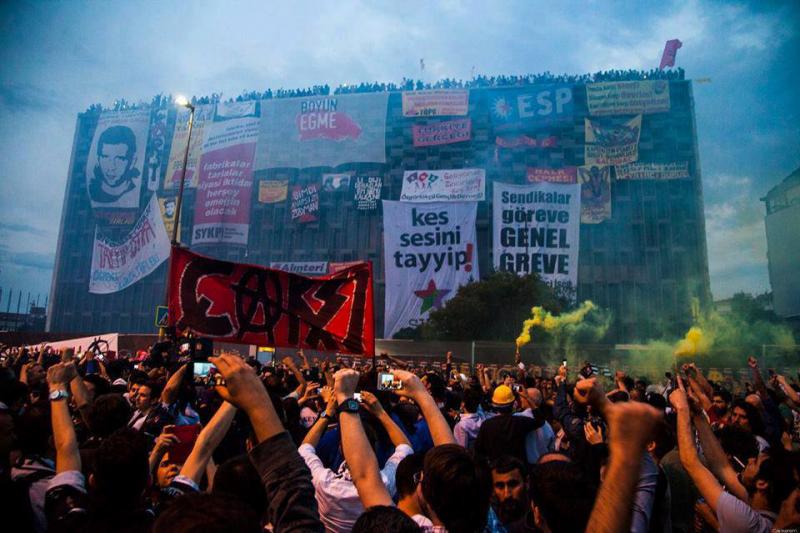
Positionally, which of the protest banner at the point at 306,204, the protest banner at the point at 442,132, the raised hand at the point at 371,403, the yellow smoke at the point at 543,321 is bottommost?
the raised hand at the point at 371,403

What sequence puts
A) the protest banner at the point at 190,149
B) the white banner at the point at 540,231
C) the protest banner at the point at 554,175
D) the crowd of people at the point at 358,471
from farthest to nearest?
the protest banner at the point at 190,149 → the protest banner at the point at 554,175 → the white banner at the point at 540,231 → the crowd of people at the point at 358,471

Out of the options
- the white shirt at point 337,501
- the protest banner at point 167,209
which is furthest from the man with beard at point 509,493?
the protest banner at point 167,209

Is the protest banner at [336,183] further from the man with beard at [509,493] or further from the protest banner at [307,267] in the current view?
the man with beard at [509,493]

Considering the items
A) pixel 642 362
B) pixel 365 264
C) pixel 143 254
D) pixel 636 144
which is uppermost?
pixel 636 144

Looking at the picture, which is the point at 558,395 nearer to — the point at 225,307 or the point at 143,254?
the point at 225,307

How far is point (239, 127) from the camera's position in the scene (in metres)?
50.1

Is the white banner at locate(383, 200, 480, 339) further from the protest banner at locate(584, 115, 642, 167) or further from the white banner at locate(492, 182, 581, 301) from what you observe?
the protest banner at locate(584, 115, 642, 167)

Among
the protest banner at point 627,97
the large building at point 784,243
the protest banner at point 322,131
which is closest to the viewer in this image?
the large building at point 784,243

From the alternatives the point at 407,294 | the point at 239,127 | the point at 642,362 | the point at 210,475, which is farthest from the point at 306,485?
the point at 239,127

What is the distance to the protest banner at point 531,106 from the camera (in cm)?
4700

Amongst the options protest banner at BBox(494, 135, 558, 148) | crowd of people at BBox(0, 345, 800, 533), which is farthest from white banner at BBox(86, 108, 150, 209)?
crowd of people at BBox(0, 345, 800, 533)

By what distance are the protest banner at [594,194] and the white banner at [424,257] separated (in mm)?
9851

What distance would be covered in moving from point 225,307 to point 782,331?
3907cm

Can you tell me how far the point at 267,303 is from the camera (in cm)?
644
